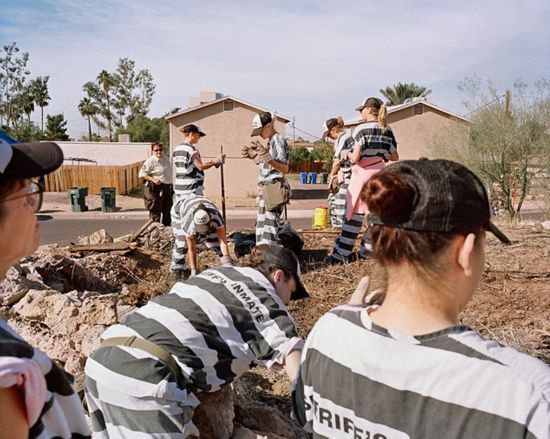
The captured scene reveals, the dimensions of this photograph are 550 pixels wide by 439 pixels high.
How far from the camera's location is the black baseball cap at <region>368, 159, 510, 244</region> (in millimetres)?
1222

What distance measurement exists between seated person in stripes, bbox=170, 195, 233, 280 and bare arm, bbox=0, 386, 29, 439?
203 inches

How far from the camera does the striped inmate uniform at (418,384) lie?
1088 millimetres

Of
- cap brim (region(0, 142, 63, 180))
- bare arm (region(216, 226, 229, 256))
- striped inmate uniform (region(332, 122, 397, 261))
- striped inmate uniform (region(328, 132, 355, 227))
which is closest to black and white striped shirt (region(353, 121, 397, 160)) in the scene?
striped inmate uniform (region(332, 122, 397, 261))

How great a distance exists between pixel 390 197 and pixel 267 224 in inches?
220

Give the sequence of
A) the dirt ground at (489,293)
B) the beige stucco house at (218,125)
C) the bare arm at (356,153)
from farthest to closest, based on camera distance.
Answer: the beige stucco house at (218,125) → the bare arm at (356,153) → the dirt ground at (489,293)

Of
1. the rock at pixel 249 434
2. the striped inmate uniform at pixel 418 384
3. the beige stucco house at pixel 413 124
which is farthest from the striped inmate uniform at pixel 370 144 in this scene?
the beige stucco house at pixel 413 124

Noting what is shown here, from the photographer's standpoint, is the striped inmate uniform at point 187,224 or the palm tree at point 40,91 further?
the palm tree at point 40,91

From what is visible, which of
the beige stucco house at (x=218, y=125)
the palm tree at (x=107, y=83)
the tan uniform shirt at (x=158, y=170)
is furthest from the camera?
the palm tree at (x=107, y=83)

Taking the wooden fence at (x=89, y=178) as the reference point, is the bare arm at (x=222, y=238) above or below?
below

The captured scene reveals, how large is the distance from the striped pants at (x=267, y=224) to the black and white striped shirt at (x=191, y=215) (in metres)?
0.56

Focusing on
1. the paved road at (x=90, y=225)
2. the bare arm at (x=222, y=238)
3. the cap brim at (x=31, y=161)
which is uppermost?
the cap brim at (x=31, y=161)

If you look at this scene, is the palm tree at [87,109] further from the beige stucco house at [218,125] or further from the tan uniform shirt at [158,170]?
the tan uniform shirt at [158,170]

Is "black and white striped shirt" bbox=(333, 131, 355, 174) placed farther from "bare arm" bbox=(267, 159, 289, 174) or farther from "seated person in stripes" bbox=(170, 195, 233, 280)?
"seated person in stripes" bbox=(170, 195, 233, 280)

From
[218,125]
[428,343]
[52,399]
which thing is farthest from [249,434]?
[218,125]
